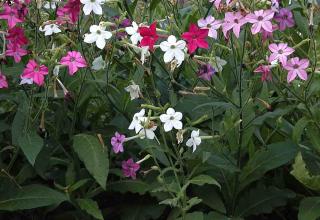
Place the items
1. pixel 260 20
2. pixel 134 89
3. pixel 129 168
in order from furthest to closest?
pixel 129 168 → pixel 134 89 → pixel 260 20

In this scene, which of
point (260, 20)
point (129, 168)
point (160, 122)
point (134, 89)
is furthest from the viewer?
point (129, 168)

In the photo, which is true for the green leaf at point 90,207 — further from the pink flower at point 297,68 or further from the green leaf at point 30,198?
the pink flower at point 297,68

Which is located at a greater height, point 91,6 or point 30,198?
point 91,6

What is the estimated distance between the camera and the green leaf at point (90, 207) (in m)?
2.23

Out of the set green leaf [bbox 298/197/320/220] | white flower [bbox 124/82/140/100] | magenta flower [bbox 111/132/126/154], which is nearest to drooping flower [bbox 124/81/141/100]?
white flower [bbox 124/82/140/100]

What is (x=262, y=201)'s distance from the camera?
7.93ft

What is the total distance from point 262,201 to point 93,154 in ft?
2.22

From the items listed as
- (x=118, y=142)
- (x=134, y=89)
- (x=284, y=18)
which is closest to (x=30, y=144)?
(x=118, y=142)

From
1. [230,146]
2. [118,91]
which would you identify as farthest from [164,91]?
[230,146]

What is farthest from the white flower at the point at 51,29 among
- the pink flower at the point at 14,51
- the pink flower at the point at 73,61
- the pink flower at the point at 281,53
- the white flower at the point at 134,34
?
the pink flower at the point at 281,53

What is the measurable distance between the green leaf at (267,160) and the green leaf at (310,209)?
0.55ft

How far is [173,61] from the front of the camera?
2.21 meters

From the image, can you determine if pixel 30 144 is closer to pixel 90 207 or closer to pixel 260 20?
pixel 90 207

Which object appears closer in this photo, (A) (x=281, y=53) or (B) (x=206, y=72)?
(A) (x=281, y=53)
